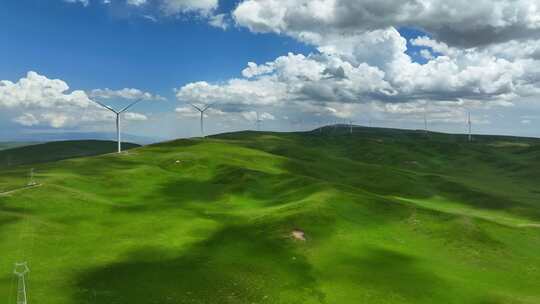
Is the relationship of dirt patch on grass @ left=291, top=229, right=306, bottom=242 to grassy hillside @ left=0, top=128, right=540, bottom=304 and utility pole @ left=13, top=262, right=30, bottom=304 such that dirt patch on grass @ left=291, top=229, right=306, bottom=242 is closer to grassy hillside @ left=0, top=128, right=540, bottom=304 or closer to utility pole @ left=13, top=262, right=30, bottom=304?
grassy hillside @ left=0, top=128, right=540, bottom=304

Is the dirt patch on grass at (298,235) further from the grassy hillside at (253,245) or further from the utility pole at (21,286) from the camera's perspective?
the utility pole at (21,286)

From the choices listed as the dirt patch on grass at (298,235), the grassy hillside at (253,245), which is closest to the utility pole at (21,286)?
the grassy hillside at (253,245)

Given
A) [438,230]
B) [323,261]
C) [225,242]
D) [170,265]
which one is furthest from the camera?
[438,230]

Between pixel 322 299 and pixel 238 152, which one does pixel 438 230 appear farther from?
pixel 238 152

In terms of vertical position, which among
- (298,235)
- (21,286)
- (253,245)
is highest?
(21,286)

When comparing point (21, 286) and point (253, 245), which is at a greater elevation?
point (21, 286)

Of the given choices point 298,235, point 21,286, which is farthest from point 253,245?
point 21,286

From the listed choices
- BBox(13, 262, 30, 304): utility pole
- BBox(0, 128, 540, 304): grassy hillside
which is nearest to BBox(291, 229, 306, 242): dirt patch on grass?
BBox(0, 128, 540, 304): grassy hillside

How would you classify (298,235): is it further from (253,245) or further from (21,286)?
(21,286)

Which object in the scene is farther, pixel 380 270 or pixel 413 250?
pixel 413 250

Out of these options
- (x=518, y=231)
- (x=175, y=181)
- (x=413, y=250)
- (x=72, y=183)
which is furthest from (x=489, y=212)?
(x=72, y=183)

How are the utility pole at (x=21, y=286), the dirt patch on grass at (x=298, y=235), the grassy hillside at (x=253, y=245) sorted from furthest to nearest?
the dirt patch on grass at (x=298, y=235) < the grassy hillside at (x=253, y=245) < the utility pole at (x=21, y=286)
